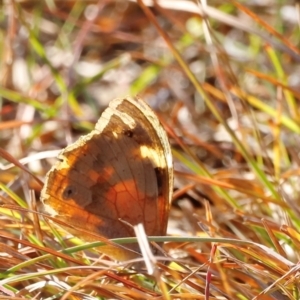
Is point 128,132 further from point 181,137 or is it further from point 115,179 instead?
point 181,137

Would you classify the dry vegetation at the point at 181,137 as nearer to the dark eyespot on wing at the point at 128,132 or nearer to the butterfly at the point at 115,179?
the butterfly at the point at 115,179

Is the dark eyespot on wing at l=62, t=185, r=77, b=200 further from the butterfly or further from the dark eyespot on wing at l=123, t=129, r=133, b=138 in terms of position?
the dark eyespot on wing at l=123, t=129, r=133, b=138

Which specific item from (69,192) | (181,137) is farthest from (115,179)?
(181,137)

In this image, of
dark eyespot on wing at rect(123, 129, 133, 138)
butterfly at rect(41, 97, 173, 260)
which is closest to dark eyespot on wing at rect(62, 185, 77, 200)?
butterfly at rect(41, 97, 173, 260)

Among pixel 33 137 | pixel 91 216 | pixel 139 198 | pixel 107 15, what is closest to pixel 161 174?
pixel 139 198

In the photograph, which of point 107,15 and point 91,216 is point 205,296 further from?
point 107,15

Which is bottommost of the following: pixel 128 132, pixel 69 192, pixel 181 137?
pixel 69 192

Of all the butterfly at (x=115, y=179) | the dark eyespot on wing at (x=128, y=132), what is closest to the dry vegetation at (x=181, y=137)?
the butterfly at (x=115, y=179)
